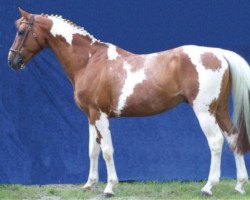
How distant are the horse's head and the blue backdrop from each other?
63 centimetres

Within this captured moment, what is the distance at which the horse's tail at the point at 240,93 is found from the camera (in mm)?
5906

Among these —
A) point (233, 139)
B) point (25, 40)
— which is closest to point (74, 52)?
point (25, 40)

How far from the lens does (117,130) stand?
710cm

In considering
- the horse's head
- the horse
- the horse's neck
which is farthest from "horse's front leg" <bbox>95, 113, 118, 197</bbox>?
the horse's head

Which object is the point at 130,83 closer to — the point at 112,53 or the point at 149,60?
the point at 149,60

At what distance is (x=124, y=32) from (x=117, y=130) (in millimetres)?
1160

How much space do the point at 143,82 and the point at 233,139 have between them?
3.55ft

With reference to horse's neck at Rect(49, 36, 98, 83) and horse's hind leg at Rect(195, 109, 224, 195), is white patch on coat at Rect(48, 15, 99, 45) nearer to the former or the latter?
horse's neck at Rect(49, 36, 98, 83)

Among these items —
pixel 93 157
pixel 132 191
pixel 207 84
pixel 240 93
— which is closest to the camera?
pixel 207 84

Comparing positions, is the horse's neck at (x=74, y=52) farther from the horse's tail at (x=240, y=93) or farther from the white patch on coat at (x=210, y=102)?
the horse's tail at (x=240, y=93)

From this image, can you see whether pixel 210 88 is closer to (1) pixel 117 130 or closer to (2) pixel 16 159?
(1) pixel 117 130

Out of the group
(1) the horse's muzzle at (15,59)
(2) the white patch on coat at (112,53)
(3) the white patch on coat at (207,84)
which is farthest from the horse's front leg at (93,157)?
(3) the white patch on coat at (207,84)

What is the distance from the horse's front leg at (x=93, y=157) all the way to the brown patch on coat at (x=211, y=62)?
1.37m

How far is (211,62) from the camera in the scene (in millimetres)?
5887
